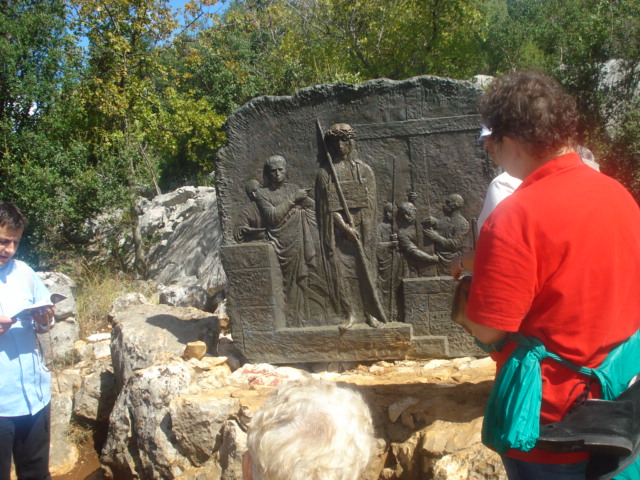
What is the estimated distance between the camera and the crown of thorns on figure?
4.39 metres

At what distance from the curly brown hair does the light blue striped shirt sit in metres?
2.59

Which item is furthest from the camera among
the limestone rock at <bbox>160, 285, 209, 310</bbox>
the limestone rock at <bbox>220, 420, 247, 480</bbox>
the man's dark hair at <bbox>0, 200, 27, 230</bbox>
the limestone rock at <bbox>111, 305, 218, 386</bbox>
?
the limestone rock at <bbox>160, 285, 209, 310</bbox>

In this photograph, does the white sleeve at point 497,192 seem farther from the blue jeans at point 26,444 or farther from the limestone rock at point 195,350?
the limestone rock at point 195,350

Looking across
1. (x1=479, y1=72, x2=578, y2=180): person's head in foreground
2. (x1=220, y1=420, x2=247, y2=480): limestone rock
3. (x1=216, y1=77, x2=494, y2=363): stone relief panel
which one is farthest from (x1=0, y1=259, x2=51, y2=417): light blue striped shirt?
(x1=479, y1=72, x2=578, y2=180): person's head in foreground

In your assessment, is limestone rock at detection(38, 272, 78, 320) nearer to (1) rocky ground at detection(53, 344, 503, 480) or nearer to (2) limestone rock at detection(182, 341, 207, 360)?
(1) rocky ground at detection(53, 344, 503, 480)

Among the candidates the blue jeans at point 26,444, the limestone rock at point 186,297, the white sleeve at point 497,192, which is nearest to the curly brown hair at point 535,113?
the white sleeve at point 497,192

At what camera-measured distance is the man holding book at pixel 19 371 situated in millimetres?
2930

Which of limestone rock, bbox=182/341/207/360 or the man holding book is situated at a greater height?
the man holding book

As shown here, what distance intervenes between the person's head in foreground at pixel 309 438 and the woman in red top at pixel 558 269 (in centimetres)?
52

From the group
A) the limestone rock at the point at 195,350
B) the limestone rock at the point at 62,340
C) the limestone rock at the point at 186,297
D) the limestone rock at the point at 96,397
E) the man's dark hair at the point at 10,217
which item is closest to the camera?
the man's dark hair at the point at 10,217

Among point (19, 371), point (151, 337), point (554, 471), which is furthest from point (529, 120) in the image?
point (151, 337)

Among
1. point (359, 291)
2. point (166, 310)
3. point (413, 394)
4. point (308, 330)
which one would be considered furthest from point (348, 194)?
point (166, 310)

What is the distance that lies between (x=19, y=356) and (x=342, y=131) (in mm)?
2632

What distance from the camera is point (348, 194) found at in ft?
14.6
